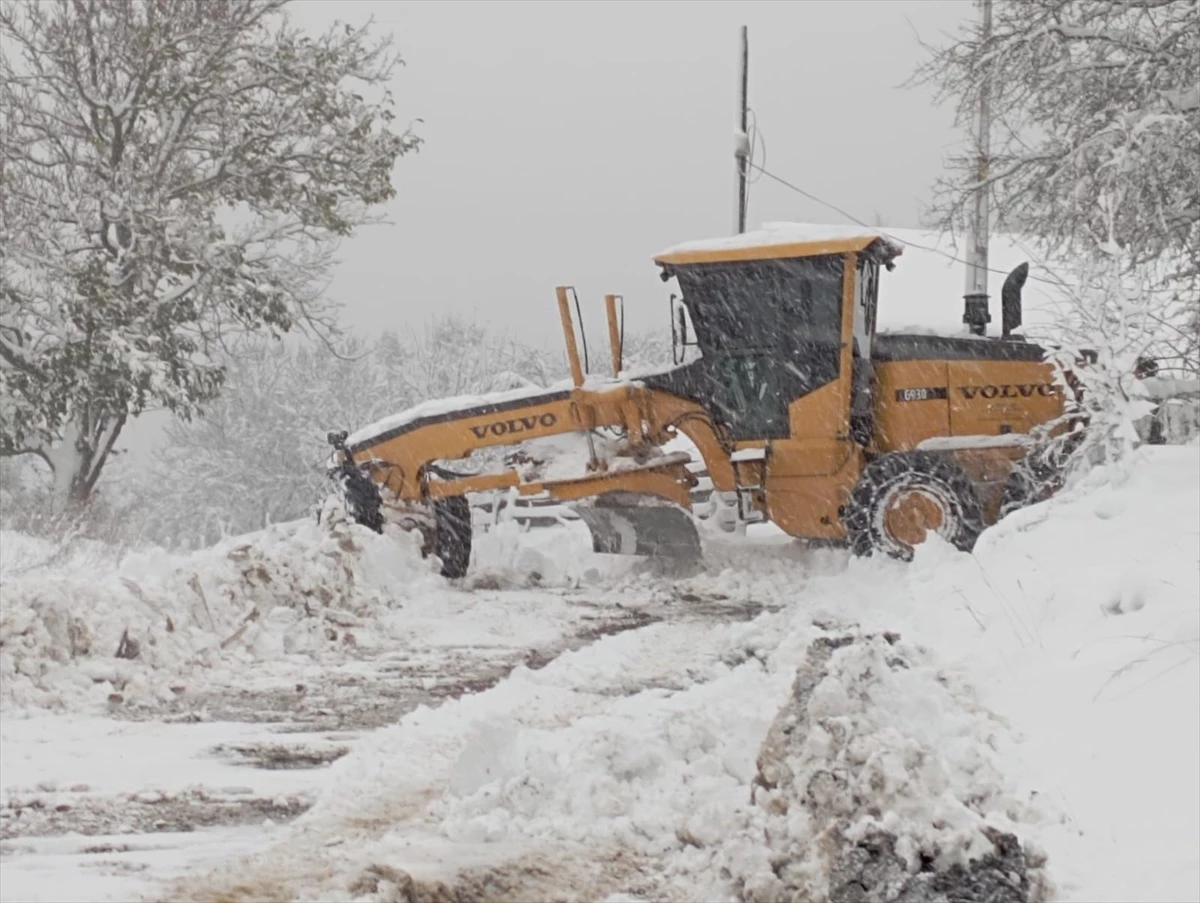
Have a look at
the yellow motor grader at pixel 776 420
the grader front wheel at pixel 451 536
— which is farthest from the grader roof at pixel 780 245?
the grader front wheel at pixel 451 536

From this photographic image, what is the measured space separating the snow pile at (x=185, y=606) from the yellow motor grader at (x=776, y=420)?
37.6 inches

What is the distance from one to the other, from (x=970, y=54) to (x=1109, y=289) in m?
5.48

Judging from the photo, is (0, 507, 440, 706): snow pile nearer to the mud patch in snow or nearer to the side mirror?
the mud patch in snow

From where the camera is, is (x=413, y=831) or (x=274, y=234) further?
(x=274, y=234)

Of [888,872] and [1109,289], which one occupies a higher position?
[1109,289]

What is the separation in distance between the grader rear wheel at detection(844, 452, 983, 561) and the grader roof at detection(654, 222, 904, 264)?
176cm

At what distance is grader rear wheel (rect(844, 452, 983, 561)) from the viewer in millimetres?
11141

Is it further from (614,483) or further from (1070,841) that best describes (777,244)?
(1070,841)

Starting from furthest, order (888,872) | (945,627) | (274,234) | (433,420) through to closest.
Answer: (274,234)
(433,420)
(945,627)
(888,872)

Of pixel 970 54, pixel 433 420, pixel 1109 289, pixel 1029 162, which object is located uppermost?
pixel 970 54

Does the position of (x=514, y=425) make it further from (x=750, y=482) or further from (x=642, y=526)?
(x=750, y=482)

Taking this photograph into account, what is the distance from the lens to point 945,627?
7.66 meters

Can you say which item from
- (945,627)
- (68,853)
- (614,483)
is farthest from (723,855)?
(614,483)

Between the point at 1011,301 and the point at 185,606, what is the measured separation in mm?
7118
